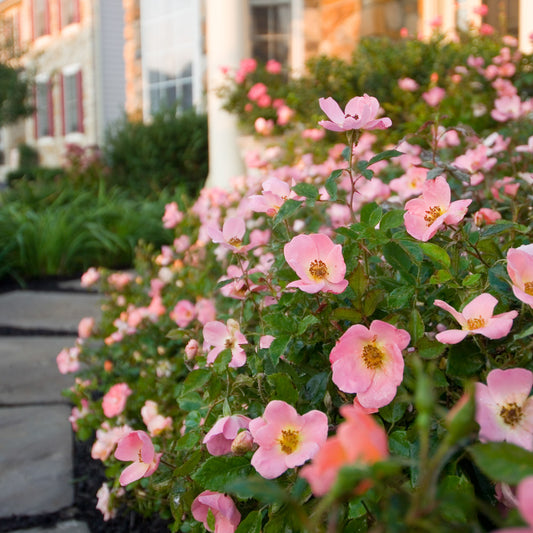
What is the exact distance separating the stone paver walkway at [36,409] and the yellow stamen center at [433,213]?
99cm

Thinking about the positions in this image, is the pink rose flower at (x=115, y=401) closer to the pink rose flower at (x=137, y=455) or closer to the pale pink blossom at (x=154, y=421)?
the pale pink blossom at (x=154, y=421)

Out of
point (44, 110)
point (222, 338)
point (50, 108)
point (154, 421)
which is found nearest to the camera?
point (222, 338)

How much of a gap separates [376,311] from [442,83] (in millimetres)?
4035

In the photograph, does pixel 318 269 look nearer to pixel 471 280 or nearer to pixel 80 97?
pixel 471 280

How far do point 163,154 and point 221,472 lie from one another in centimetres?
714

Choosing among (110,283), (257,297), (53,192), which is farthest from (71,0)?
(257,297)

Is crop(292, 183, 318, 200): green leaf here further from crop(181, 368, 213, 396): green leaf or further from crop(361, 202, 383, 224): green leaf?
crop(181, 368, 213, 396): green leaf

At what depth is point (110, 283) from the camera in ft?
8.09

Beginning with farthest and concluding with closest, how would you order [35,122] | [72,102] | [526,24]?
[35,122] < [72,102] < [526,24]

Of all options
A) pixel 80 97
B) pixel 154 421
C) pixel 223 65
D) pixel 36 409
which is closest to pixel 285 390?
pixel 154 421

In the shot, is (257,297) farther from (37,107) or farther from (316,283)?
(37,107)

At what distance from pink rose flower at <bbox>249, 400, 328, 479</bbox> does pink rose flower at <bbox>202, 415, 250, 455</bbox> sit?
0.28 ft

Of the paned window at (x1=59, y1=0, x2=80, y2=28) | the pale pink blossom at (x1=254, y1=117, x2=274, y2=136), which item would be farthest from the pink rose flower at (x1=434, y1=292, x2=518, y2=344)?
the paned window at (x1=59, y1=0, x2=80, y2=28)

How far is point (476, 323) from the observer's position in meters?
0.64
